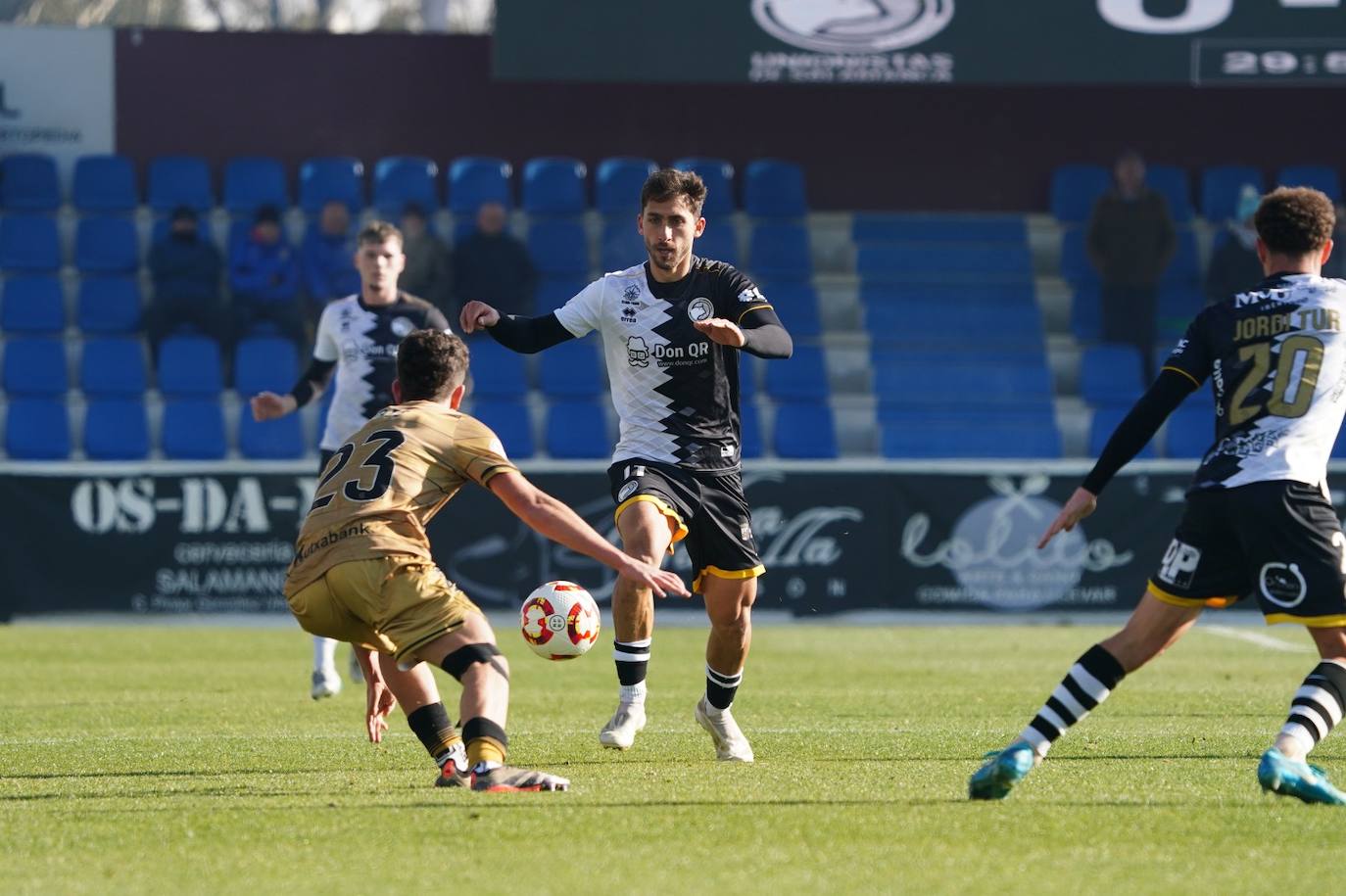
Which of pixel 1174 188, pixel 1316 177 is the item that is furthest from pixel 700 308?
pixel 1316 177

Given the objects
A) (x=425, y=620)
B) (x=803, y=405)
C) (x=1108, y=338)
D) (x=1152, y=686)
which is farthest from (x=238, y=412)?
(x=425, y=620)

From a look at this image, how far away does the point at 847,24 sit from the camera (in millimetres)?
18062

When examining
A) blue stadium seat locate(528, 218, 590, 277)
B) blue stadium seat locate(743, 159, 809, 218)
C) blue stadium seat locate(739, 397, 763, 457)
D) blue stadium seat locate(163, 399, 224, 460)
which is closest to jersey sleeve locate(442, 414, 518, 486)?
blue stadium seat locate(739, 397, 763, 457)

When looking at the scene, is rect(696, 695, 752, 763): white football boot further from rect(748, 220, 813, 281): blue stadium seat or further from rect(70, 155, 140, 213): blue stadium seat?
rect(70, 155, 140, 213): blue stadium seat

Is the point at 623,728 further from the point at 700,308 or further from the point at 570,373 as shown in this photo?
the point at 570,373

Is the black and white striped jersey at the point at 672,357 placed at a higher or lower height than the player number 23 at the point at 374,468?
higher

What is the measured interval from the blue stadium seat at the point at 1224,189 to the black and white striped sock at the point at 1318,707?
16.2 m

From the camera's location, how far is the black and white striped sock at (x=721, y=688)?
7648 millimetres

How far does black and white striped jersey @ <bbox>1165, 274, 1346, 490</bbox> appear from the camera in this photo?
19.8 ft

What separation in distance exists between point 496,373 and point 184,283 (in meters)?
3.23

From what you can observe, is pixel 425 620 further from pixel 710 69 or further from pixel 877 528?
pixel 710 69

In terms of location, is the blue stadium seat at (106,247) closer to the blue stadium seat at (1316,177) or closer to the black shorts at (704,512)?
the blue stadium seat at (1316,177)

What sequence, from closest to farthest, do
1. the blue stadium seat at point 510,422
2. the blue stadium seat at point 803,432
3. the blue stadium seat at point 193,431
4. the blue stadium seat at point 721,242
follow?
the blue stadium seat at point 193,431 < the blue stadium seat at point 510,422 < the blue stadium seat at point 803,432 < the blue stadium seat at point 721,242

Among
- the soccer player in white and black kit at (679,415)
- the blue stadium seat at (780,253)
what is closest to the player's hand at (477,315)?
the soccer player in white and black kit at (679,415)
